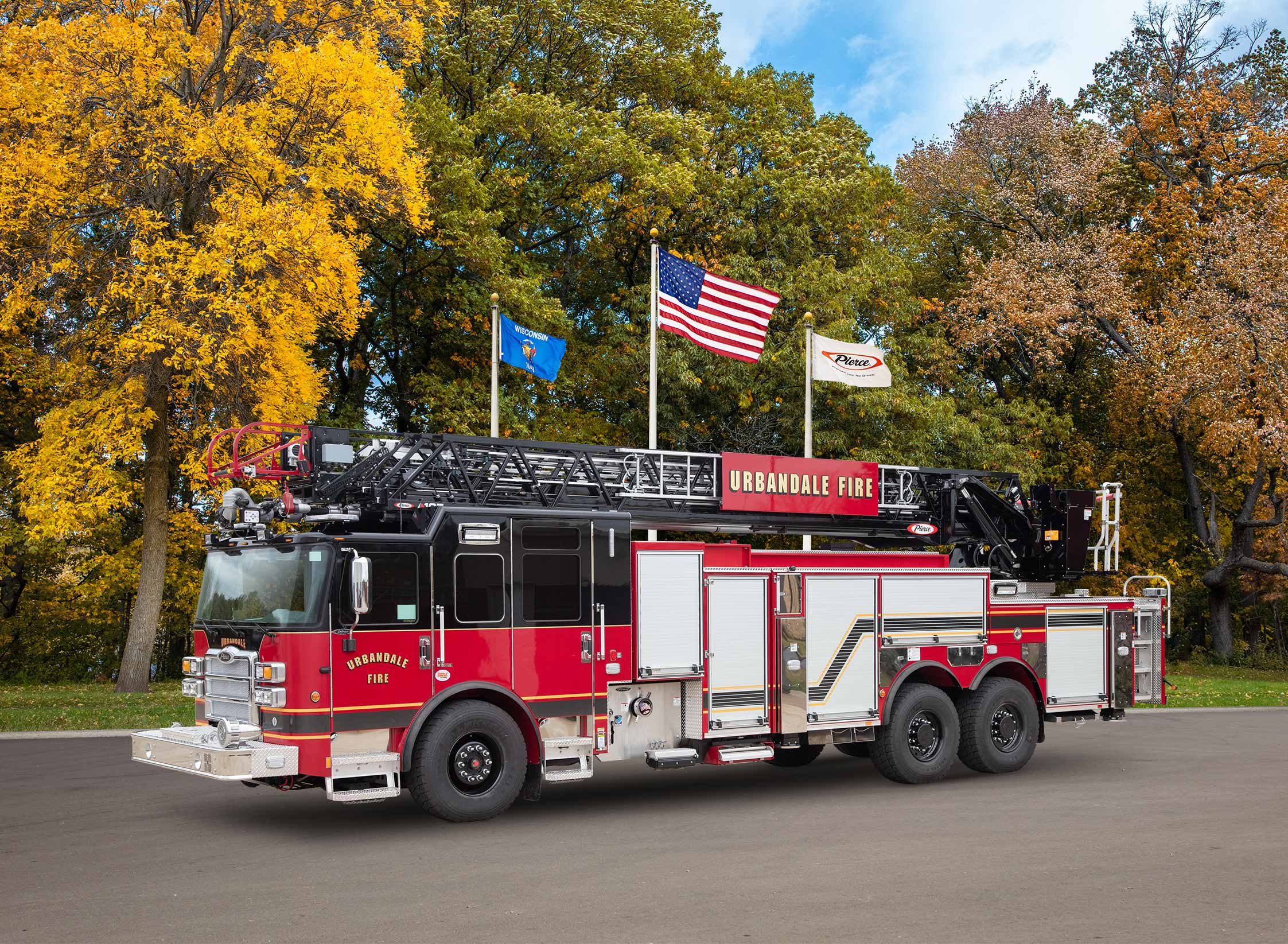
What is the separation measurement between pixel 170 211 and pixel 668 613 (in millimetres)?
14873

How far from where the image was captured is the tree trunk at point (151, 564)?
22969mm

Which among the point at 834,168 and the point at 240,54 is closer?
the point at 240,54

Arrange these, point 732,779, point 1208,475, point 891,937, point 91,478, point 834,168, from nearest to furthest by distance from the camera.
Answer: point 891,937, point 732,779, point 91,478, point 834,168, point 1208,475

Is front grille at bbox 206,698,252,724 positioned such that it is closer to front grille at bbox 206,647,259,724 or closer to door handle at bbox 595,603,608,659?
front grille at bbox 206,647,259,724

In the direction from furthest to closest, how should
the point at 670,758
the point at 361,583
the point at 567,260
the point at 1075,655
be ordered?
1. the point at 567,260
2. the point at 1075,655
3. the point at 670,758
4. the point at 361,583

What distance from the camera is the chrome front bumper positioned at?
9.73m

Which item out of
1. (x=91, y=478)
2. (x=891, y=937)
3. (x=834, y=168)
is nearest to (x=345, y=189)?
(x=91, y=478)

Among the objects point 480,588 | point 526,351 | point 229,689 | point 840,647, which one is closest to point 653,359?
point 526,351

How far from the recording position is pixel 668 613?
39.2 feet

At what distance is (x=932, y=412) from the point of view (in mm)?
29734

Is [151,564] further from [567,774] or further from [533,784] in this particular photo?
[567,774]

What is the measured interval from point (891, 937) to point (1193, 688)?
23434mm

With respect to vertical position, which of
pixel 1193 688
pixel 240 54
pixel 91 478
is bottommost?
pixel 1193 688

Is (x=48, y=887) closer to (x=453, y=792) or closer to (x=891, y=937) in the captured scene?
(x=453, y=792)
